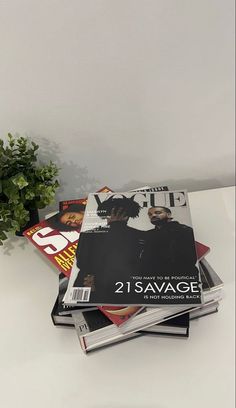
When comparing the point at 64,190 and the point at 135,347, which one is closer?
the point at 135,347

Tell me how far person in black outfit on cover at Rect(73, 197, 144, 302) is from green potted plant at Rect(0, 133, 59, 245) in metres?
0.12

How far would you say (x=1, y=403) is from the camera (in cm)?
55

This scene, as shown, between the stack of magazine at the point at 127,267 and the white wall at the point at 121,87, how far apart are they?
15 cm

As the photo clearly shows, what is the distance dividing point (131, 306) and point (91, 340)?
0.09 metres

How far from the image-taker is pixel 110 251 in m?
0.64

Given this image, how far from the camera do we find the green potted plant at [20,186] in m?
0.69

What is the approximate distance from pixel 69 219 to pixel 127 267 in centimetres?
18

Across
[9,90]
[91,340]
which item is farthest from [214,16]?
[91,340]

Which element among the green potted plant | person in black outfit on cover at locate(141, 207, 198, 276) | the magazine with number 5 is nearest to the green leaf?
the green potted plant

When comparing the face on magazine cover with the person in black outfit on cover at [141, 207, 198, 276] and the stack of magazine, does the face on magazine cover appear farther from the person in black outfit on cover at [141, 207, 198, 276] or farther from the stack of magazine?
the person in black outfit on cover at [141, 207, 198, 276]

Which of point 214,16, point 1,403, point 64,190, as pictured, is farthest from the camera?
point 64,190

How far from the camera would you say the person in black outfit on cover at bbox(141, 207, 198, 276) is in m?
0.60

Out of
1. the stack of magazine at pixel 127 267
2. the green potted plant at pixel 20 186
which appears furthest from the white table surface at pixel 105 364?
the green potted plant at pixel 20 186

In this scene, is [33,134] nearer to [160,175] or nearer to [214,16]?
[160,175]
